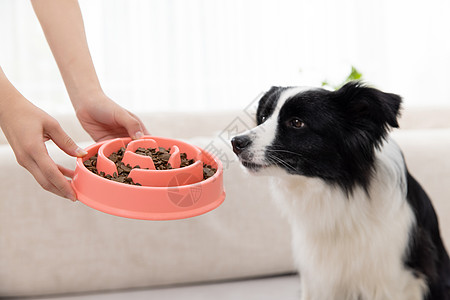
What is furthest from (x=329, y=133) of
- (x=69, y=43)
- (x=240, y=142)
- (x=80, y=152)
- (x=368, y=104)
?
(x=69, y=43)

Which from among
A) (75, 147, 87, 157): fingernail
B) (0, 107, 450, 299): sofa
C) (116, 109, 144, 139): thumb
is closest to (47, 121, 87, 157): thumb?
(75, 147, 87, 157): fingernail

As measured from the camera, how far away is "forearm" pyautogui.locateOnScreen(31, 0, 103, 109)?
132cm

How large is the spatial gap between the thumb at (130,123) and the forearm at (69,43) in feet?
0.35

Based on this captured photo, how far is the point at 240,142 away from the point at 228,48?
2.52m

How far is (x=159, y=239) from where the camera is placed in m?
1.92

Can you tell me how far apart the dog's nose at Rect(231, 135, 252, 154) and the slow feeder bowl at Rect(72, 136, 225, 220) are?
130 mm

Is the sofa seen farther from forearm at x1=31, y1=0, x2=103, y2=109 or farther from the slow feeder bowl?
the slow feeder bowl

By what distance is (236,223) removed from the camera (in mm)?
1976

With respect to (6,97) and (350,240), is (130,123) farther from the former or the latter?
(350,240)

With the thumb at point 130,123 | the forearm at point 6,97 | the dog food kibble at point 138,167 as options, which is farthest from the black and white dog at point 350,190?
the forearm at point 6,97

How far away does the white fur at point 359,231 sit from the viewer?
4.74ft

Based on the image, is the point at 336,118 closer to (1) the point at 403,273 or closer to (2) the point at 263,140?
(2) the point at 263,140

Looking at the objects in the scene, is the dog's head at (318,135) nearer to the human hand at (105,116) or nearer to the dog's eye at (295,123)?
the dog's eye at (295,123)

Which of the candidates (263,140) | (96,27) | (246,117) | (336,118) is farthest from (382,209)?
(96,27)
